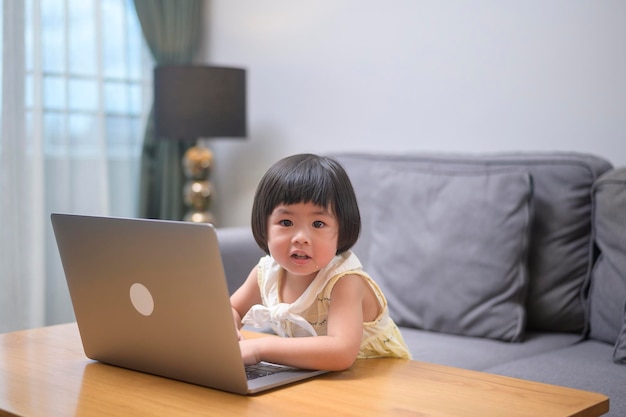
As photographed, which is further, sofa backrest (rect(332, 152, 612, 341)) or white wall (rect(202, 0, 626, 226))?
white wall (rect(202, 0, 626, 226))

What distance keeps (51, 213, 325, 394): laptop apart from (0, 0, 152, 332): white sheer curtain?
186 cm

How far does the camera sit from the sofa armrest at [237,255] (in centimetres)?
239

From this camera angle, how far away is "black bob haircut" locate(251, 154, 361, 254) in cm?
121

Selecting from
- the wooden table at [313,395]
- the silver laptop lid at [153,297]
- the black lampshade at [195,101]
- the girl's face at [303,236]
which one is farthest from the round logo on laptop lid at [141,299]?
the black lampshade at [195,101]

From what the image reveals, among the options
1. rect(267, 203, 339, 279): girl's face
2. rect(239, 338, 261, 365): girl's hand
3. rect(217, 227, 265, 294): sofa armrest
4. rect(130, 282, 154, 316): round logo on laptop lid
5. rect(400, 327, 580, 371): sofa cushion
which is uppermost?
rect(267, 203, 339, 279): girl's face

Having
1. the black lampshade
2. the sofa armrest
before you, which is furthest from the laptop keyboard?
the black lampshade

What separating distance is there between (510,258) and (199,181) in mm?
1617

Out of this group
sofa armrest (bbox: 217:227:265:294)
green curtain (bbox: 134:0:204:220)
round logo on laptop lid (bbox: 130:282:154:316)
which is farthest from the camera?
green curtain (bbox: 134:0:204:220)

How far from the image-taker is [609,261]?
200cm

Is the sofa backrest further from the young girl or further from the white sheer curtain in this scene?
the white sheer curtain

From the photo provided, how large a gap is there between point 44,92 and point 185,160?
2.02 feet

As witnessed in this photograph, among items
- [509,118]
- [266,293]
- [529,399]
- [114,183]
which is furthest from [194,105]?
[529,399]

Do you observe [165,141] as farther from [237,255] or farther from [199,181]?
[237,255]

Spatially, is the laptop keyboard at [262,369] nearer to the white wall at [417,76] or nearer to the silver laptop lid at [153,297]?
the silver laptop lid at [153,297]
